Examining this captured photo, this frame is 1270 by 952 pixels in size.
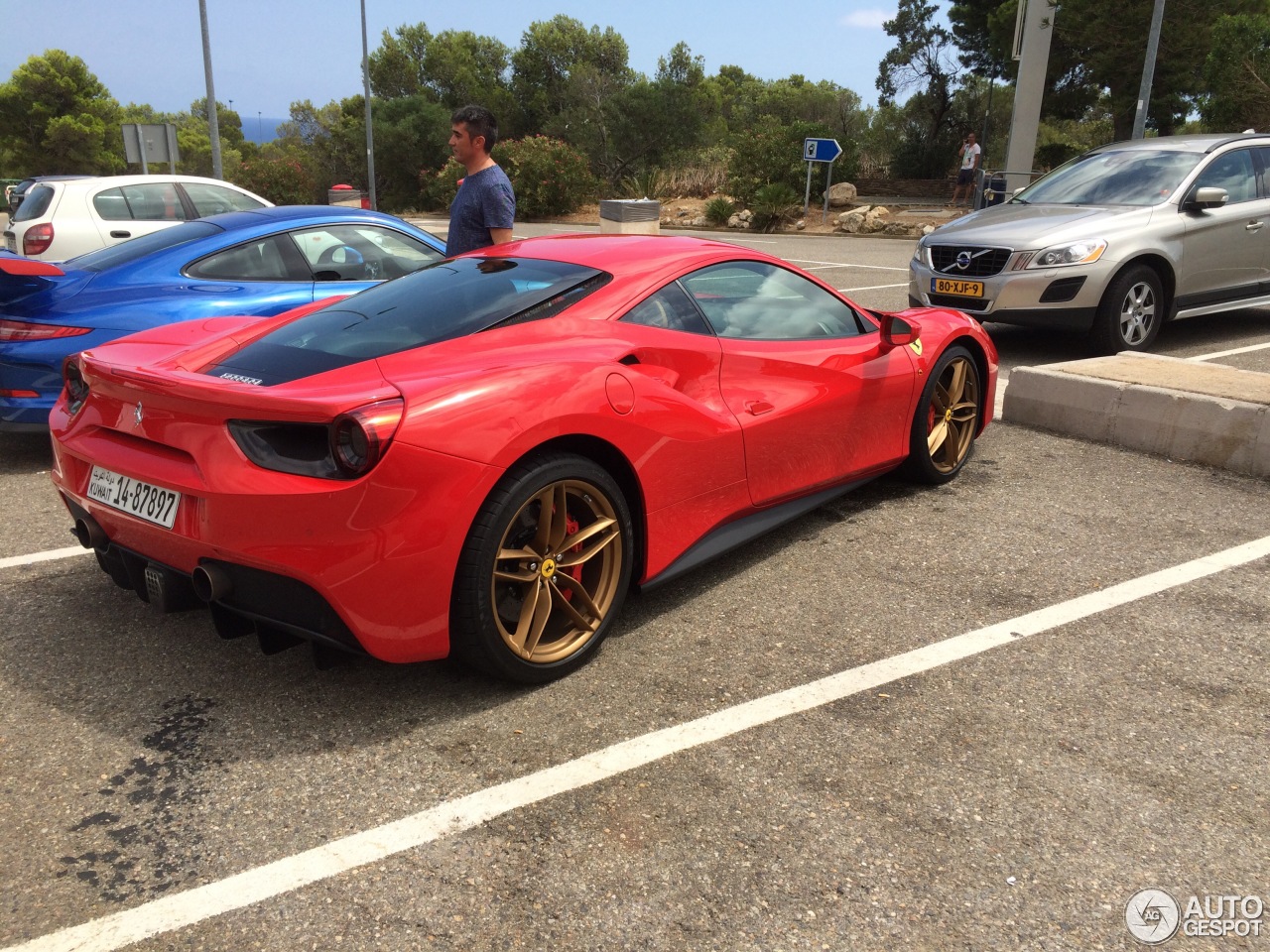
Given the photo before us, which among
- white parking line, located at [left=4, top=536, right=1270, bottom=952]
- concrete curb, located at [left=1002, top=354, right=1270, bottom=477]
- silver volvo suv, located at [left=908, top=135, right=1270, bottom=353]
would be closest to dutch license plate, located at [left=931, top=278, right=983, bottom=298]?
silver volvo suv, located at [left=908, top=135, right=1270, bottom=353]

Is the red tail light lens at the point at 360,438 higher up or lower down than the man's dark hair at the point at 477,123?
lower down

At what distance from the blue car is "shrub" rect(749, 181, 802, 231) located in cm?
1909

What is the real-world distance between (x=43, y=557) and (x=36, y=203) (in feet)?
28.3

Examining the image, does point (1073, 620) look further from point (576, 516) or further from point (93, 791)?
point (93, 791)

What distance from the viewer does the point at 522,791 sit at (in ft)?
8.76

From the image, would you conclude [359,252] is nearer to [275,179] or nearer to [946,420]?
[946,420]

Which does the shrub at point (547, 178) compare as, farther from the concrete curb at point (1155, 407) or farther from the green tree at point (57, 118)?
the green tree at point (57, 118)

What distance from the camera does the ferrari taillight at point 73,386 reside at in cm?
341

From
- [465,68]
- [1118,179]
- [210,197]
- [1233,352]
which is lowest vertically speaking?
[1233,352]

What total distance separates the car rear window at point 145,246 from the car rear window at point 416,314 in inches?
106

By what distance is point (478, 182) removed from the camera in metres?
5.75

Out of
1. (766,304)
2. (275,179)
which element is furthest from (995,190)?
(275,179)

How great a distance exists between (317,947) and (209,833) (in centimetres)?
53

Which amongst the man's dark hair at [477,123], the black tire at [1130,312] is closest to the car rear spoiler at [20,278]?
the man's dark hair at [477,123]
